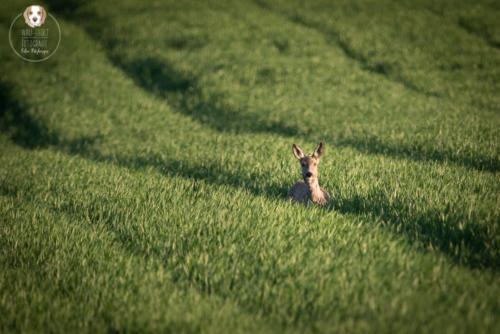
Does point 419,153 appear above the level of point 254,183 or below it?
above

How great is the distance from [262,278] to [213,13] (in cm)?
2118

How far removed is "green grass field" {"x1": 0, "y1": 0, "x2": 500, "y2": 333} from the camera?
3234mm

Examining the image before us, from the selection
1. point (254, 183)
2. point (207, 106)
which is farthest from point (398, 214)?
point (207, 106)

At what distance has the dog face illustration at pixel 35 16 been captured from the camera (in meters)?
18.7

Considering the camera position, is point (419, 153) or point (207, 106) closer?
point (419, 153)

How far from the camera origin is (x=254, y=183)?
6.74 metres

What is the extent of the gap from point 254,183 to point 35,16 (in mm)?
20763

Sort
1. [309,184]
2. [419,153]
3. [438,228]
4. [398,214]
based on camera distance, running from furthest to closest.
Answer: [419,153] → [309,184] → [398,214] → [438,228]

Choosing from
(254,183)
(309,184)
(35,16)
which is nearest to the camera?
(309,184)

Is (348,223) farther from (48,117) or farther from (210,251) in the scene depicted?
(48,117)

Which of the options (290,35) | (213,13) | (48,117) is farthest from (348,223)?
(213,13)

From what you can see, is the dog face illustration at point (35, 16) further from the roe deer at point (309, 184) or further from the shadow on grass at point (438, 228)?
the shadow on grass at point (438, 228)

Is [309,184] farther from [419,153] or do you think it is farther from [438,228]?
[419,153]

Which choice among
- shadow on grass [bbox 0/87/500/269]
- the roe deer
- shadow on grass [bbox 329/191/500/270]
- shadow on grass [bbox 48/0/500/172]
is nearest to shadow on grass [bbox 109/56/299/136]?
shadow on grass [bbox 48/0/500/172]
